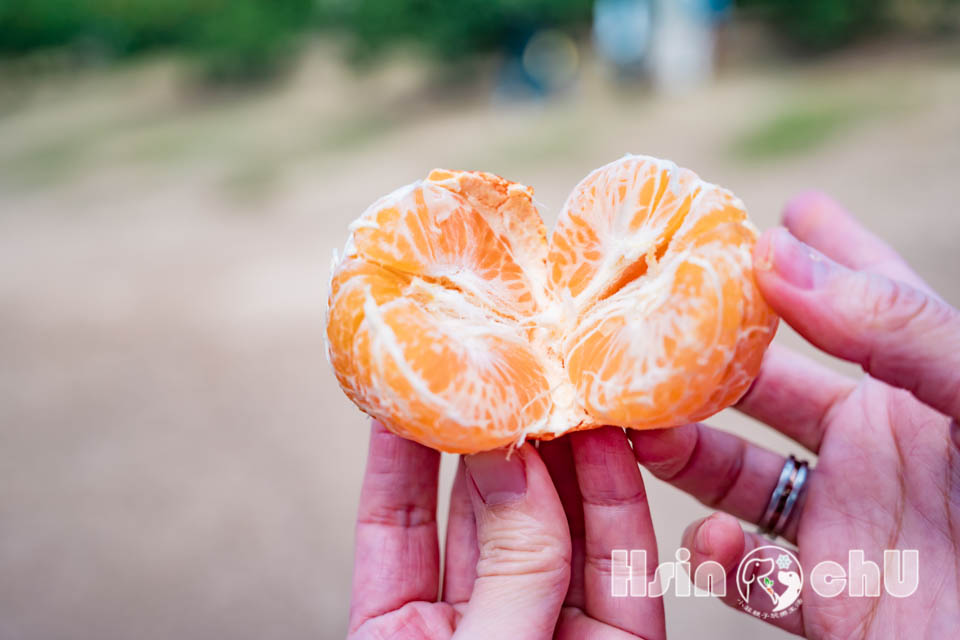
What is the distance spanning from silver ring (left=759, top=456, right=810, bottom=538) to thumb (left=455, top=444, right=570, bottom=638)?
81cm

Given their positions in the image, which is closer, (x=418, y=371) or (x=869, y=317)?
(x=869, y=317)

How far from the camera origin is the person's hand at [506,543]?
1548 millimetres

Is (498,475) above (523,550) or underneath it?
above

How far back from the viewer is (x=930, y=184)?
6.36 metres

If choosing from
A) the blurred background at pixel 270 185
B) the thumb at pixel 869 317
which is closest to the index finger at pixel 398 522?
the thumb at pixel 869 317

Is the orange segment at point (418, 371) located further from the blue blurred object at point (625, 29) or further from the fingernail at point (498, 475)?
the blue blurred object at point (625, 29)

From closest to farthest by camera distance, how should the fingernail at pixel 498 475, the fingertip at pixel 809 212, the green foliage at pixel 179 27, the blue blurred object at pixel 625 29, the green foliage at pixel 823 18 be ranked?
the fingernail at pixel 498 475
the fingertip at pixel 809 212
the green foliage at pixel 823 18
the blue blurred object at pixel 625 29
the green foliage at pixel 179 27

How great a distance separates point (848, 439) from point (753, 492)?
303mm

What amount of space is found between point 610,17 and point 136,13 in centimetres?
693

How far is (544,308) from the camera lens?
1.93m

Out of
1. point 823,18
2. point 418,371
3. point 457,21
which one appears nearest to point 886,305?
point 418,371

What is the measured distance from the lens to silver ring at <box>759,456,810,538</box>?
207 centimetres

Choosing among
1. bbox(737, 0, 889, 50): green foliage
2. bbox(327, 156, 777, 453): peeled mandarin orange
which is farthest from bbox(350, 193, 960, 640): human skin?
bbox(737, 0, 889, 50): green foliage

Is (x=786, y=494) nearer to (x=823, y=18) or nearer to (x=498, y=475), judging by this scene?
(x=498, y=475)
